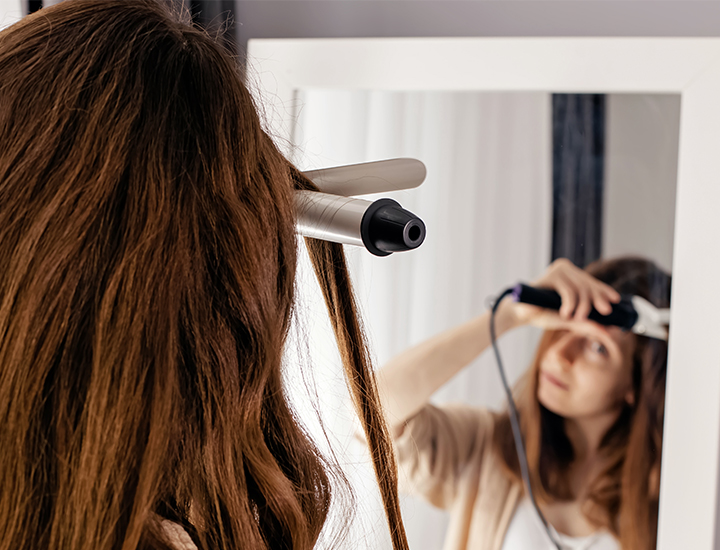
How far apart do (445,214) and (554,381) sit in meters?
0.28

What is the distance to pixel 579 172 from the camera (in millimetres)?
729

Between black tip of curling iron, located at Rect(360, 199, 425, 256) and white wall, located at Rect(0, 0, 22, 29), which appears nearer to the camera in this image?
black tip of curling iron, located at Rect(360, 199, 425, 256)

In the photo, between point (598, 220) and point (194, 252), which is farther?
point (598, 220)

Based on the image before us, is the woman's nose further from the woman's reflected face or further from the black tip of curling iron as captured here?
the black tip of curling iron

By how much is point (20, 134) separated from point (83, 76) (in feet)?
0.12

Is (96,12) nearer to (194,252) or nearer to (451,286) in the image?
(194,252)

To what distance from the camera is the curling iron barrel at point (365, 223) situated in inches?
9.0

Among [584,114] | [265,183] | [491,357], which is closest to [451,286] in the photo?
[491,357]

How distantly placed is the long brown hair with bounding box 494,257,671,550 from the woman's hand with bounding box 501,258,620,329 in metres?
0.01

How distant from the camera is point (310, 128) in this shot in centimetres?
81

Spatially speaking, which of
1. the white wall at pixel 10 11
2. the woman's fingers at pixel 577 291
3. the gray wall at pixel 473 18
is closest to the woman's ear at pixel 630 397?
the woman's fingers at pixel 577 291

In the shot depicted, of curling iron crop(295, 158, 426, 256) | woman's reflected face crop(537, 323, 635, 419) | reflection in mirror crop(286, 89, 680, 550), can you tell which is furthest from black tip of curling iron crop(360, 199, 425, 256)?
woman's reflected face crop(537, 323, 635, 419)

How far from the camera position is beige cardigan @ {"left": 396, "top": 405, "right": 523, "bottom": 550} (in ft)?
2.59

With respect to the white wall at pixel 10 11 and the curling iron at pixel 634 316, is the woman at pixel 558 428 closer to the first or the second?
the curling iron at pixel 634 316
